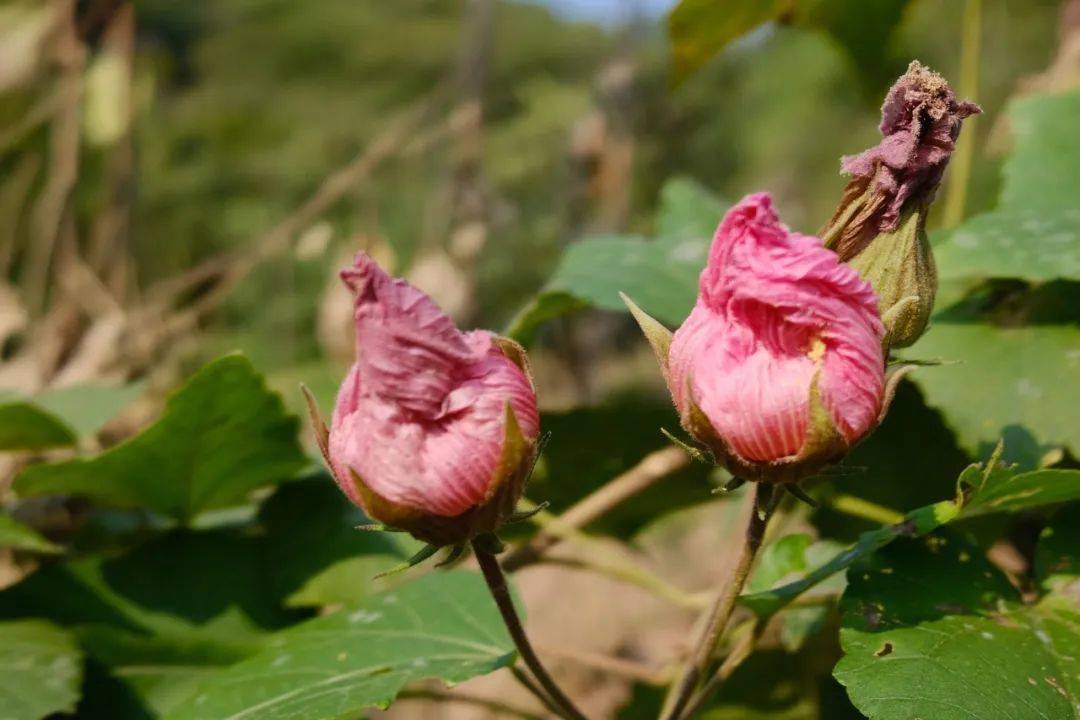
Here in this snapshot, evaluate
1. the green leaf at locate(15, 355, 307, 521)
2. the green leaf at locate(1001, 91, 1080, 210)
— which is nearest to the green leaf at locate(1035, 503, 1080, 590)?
the green leaf at locate(1001, 91, 1080, 210)

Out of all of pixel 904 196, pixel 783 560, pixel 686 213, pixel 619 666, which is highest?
pixel 904 196

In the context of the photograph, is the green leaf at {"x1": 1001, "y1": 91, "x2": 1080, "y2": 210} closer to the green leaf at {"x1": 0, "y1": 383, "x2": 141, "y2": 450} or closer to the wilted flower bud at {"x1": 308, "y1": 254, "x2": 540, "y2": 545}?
the wilted flower bud at {"x1": 308, "y1": 254, "x2": 540, "y2": 545}

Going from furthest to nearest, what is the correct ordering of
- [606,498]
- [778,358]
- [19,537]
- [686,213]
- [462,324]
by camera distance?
[462,324] → [686,213] → [606,498] → [19,537] → [778,358]

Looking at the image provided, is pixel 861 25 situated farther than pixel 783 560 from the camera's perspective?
Yes

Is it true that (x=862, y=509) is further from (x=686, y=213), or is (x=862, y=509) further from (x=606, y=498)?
(x=686, y=213)

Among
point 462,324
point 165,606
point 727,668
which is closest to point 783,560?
point 727,668

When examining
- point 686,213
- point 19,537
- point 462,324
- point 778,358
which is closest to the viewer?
point 778,358
